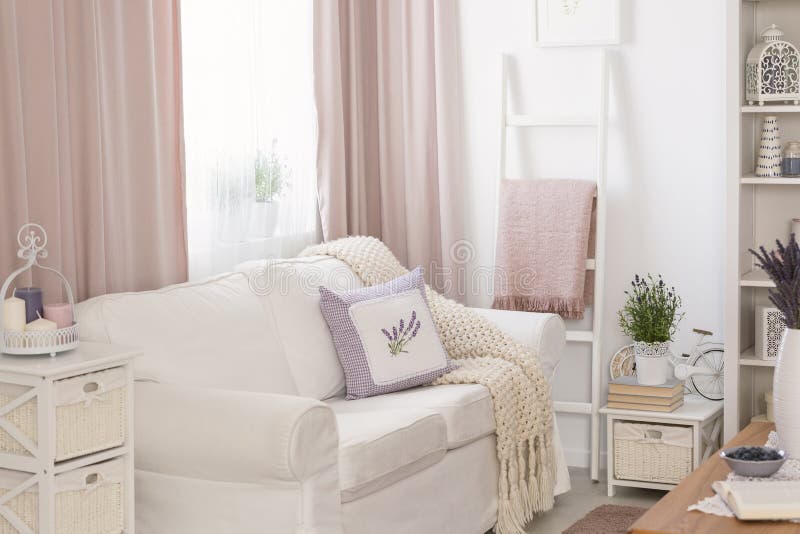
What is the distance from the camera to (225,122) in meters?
3.36

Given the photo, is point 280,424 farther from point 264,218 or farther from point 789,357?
point 264,218

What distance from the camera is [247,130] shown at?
347cm

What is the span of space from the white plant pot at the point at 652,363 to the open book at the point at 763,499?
1.46m

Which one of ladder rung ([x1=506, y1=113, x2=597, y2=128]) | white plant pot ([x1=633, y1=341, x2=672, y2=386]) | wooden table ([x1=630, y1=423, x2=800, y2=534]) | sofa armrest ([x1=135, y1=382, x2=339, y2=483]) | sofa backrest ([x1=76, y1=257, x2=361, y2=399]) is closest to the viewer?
wooden table ([x1=630, y1=423, x2=800, y2=534])

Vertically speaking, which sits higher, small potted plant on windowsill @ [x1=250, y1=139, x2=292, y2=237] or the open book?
small potted plant on windowsill @ [x1=250, y1=139, x2=292, y2=237]

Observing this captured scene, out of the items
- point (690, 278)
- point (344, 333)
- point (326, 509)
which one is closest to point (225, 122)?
point (344, 333)

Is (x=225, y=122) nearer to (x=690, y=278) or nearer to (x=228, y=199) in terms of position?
(x=228, y=199)

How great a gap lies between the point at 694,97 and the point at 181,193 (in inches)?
74.7

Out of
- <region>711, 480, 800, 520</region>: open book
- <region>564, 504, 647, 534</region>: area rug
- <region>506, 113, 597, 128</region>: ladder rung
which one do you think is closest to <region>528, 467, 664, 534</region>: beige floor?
<region>564, 504, 647, 534</region>: area rug

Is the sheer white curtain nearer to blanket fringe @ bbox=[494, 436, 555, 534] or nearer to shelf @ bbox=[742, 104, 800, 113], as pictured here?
blanket fringe @ bbox=[494, 436, 555, 534]

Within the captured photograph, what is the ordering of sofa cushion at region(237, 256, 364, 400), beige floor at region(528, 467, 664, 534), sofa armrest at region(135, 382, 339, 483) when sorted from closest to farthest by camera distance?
sofa armrest at region(135, 382, 339, 483) → sofa cushion at region(237, 256, 364, 400) → beige floor at region(528, 467, 664, 534)

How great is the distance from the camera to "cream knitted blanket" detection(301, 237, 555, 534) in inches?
124

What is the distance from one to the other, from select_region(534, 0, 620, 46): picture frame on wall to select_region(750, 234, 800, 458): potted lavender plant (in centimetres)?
161

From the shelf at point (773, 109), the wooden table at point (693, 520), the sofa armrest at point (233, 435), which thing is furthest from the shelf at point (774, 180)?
the sofa armrest at point (233, 435)
